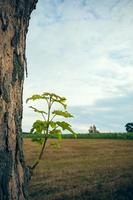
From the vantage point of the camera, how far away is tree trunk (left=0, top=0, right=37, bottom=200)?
9.32 feet

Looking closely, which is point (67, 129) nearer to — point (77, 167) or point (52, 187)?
point (52, 187)

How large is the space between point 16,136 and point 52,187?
9.36 metres

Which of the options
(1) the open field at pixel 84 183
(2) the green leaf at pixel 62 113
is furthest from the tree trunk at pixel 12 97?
(1) the open field at pixel 84 183

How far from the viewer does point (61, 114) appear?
361cm

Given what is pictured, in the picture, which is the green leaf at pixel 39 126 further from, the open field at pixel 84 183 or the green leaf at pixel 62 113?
the open field at pixel 84 183

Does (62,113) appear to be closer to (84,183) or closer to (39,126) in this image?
(39,126)

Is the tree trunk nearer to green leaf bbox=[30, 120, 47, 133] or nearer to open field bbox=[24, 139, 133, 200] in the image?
green leaf bbox=[30, 120, 47, 133]

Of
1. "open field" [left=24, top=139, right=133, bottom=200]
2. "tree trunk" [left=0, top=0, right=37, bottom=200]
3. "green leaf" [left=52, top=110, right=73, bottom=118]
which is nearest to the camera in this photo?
"tree trunk" [left=0, top=0, right=37, bottom=200]

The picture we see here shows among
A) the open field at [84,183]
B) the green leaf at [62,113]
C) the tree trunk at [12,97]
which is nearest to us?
the tree trunk at [12,97]

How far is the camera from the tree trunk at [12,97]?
2.84 m

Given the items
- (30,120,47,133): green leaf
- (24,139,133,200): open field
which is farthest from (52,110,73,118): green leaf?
(24,139,133,200): open field

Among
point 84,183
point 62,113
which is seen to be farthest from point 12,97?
point 84,183

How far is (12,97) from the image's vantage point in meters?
2.95

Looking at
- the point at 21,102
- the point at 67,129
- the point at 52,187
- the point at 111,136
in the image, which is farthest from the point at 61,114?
the point at 111,136
